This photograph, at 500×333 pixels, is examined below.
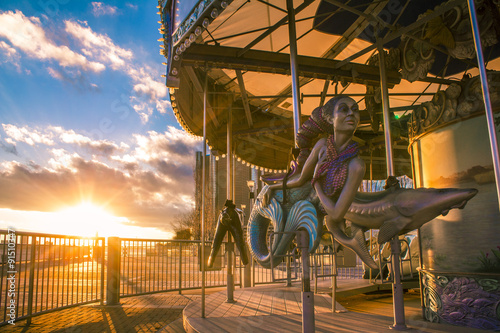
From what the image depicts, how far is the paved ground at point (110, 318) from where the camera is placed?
5.68 m

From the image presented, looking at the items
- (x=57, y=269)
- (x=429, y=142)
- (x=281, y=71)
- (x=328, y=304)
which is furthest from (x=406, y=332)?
(x=57, y=269)

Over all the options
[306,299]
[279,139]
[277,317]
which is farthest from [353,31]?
[306,299]

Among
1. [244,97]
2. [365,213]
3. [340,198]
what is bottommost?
[365,213]

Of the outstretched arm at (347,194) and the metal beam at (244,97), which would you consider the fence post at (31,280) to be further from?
the outstretched arm at (347,194)

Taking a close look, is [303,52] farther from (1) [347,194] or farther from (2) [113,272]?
(2) [113,272]

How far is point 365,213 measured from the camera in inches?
121

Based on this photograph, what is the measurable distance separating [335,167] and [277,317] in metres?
2.49

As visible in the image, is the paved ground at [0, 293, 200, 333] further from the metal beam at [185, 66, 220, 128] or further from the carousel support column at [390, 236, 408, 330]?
the metal beam at [185, 66, 220, 128]

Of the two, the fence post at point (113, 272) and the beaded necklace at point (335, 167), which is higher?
the beaded necklace at point (335, 167)

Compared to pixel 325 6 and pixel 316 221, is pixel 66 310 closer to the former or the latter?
pixel 316 221

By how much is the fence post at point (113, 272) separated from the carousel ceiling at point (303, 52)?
3.26m

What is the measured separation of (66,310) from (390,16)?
8.50m

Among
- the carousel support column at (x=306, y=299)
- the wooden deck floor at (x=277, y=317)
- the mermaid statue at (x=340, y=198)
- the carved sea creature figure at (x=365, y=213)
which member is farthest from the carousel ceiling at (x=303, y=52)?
the wooden deck floor at (x=277, y=317)

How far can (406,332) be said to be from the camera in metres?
3.33
